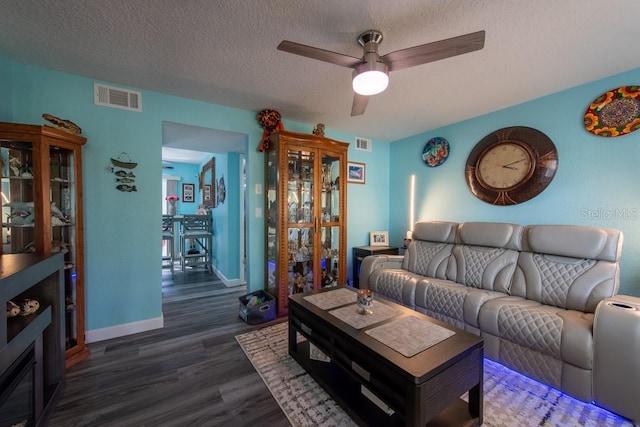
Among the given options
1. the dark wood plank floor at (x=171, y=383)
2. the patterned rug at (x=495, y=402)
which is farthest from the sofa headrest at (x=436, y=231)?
the dark wood plank floor at (x=171, y=383)

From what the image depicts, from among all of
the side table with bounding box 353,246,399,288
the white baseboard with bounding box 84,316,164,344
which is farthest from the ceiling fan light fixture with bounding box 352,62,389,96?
the white baseboard with bounding box 84,316,164,344

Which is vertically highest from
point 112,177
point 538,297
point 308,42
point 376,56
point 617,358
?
point 308,42

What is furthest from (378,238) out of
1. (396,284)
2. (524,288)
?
(524,288)

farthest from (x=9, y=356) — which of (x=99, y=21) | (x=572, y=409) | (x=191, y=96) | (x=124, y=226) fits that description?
(x=572, y=409)

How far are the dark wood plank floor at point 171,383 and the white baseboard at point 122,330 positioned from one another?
69 mm

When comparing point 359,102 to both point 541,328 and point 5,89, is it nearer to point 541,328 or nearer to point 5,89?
point 541,328

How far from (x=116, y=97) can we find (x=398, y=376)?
3143 mm

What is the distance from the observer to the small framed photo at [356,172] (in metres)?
3.97

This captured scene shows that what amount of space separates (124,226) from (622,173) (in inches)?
177

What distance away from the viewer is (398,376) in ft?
4.00

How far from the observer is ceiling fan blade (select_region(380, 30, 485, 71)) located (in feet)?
4.47

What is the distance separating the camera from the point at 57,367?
172 cm

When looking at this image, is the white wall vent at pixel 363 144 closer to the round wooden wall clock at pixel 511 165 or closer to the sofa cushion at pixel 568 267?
the round wooden wall clock at pixel 511 165

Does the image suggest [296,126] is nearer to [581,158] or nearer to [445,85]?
[445,85]
